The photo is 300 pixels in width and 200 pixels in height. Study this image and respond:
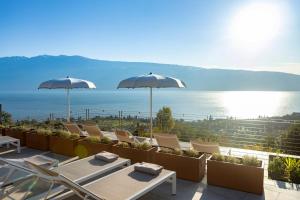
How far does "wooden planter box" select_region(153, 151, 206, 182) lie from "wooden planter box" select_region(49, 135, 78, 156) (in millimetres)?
2256

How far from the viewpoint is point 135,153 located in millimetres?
5379

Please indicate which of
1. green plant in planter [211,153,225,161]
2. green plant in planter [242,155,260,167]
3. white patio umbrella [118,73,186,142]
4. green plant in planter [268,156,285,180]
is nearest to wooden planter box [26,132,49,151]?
white patio umbrella [118,73,186,142]

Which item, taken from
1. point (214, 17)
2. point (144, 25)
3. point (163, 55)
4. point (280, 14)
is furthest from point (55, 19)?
point (163, 55)

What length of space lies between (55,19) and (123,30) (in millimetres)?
4507

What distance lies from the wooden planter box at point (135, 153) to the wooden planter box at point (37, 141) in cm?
224

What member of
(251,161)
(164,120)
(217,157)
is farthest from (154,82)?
(164,120)

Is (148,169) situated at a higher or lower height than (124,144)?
lower

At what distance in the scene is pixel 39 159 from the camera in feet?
14.4

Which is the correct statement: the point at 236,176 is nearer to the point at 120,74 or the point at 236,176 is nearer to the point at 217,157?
the point at 217,157

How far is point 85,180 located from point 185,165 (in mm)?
1856

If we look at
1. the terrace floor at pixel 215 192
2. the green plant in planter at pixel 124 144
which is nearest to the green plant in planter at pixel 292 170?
the terrace floor at pixel 215 192

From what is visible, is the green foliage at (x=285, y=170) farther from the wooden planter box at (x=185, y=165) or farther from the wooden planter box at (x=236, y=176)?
the wooden planter box at (x=185, y=165)

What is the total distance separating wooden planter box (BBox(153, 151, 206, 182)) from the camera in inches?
189

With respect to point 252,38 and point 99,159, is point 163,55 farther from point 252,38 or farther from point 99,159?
point 99,159
